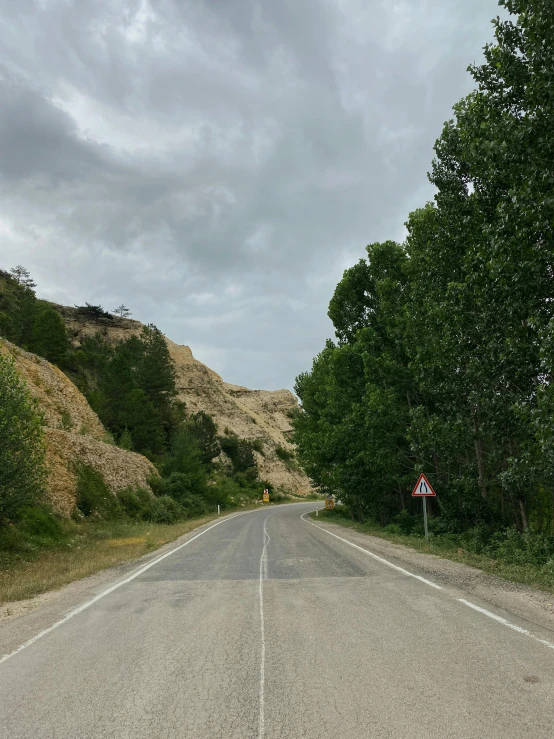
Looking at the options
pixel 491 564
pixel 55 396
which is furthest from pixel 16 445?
pixel 55 396

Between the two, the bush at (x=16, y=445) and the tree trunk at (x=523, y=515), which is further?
the bush at (x=16, y=445)

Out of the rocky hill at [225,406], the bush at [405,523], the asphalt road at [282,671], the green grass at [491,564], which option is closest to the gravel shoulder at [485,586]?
the green grass at [491,564]

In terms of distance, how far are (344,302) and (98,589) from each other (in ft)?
67.5

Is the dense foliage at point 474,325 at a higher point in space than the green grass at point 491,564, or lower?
higher

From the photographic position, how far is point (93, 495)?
2945 centimetres

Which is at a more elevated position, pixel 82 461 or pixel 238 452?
pixel 238 452

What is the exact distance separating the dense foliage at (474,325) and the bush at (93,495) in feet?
44.2

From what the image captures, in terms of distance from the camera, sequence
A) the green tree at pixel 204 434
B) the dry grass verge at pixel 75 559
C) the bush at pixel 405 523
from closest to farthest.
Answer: the dry grass verge at pixel 75 559
the bush at pixel 405 523
the green tree at pixel 204 434

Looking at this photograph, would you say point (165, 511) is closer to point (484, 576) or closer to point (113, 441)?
point (113, 441)

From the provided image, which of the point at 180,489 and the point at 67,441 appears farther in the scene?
the point at 180,489

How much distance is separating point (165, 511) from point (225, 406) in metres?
59.9

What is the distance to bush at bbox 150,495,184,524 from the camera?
111 feet

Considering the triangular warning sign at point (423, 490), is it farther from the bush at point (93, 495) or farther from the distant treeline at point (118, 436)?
the bush at point (93, 495)

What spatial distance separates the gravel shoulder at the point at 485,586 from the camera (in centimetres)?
765
